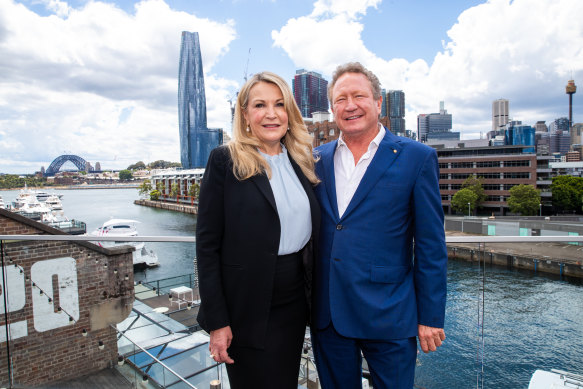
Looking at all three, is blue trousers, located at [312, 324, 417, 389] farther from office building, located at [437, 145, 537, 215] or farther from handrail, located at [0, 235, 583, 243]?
office building, located at [437, 145, 537, 215]

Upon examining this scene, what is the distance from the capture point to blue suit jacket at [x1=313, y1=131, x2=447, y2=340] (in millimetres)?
1312

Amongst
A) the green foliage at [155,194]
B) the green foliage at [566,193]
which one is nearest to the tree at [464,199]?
the green foliage at [566,193]

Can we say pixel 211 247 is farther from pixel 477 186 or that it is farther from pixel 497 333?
pixel 477 186

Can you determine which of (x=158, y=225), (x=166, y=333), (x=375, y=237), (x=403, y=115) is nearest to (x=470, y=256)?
(x=375, y=237)

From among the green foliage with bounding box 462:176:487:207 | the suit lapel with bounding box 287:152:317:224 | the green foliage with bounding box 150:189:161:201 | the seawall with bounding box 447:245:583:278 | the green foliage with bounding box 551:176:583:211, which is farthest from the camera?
the green foliage with bounding box 150:189:161:201

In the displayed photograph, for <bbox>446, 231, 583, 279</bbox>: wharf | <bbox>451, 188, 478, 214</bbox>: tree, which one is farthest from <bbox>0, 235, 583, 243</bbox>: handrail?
<bbox>451, 188, 478, 214</bbox>: tree

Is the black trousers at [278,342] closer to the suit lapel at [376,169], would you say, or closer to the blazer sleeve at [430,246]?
the suit lapel at [376,169]

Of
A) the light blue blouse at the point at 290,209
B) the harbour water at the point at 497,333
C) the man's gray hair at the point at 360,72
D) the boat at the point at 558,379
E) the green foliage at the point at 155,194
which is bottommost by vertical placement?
the green foliage at the point at 155,194

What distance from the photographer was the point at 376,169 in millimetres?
1380

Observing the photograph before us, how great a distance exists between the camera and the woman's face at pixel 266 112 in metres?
1.42

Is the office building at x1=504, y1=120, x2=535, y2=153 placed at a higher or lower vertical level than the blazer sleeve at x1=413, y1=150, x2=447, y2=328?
higher

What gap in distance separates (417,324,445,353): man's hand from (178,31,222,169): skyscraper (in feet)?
458

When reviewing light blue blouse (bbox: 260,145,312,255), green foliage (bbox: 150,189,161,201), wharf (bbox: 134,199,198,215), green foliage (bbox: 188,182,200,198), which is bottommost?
wharf (bbox: 134,199,198,215)

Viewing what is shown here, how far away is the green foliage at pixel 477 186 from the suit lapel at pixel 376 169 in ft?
142
